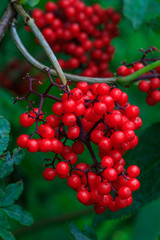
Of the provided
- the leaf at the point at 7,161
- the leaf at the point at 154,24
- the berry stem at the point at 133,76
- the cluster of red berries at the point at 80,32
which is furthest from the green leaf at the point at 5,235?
the leaf at the point at 154,24

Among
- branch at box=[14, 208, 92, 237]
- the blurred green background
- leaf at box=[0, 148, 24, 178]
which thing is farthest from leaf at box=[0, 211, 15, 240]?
branch at box=[14, 208, 92, 237]

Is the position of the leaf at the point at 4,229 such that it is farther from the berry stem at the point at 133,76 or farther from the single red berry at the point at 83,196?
the berry stem at the point at 133,76

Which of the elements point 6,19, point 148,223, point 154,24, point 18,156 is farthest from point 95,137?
point 148,223

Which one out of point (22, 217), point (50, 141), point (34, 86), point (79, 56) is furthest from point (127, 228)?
point (50, 141)

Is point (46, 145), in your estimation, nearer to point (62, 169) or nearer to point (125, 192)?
point (62, 169)

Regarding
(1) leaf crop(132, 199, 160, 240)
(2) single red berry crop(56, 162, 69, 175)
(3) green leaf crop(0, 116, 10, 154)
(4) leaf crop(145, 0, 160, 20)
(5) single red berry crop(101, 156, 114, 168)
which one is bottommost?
(1) leaf crop(132, 199, 160, 240)

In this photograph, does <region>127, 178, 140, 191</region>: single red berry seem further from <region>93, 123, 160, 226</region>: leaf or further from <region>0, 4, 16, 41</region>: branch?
<region>0, 4, 16, 41</region>: branch

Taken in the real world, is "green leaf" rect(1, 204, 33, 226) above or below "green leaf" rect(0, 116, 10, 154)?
below
